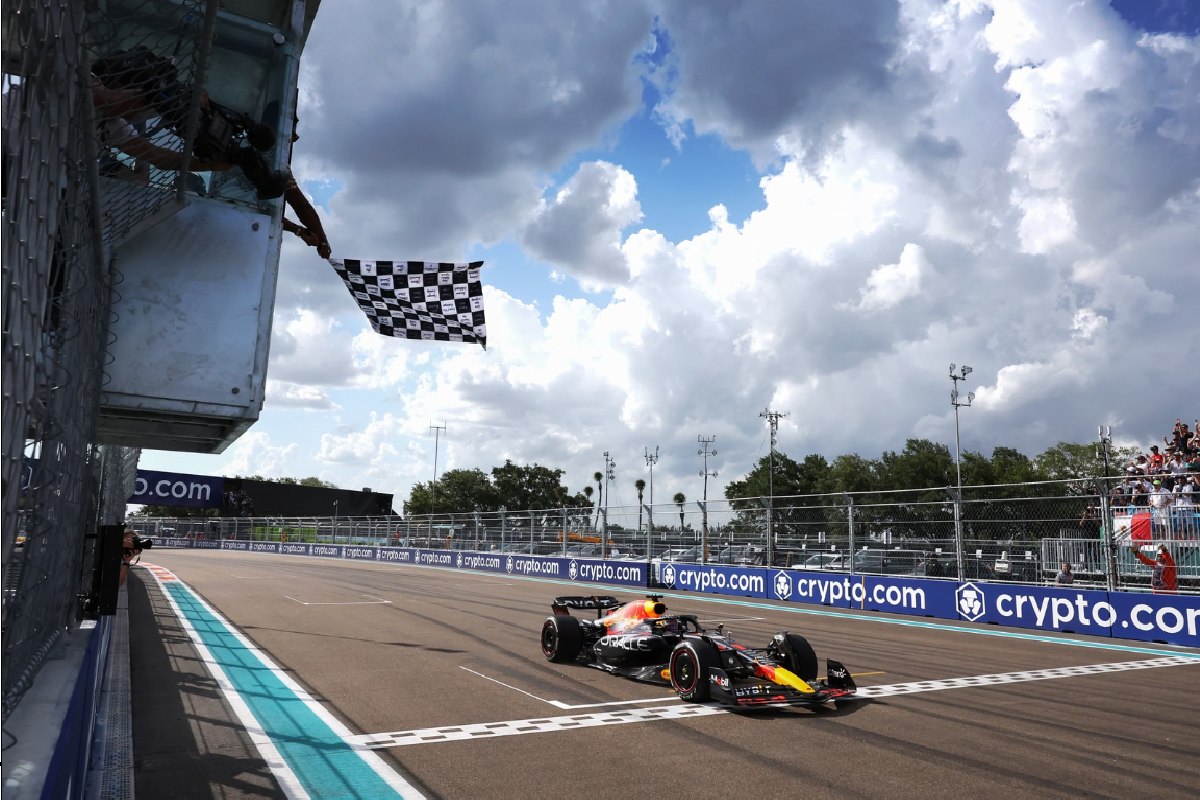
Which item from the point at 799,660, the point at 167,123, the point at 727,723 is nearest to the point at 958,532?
the point at 799,660

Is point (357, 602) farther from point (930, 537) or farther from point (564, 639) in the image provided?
point (930, 537)

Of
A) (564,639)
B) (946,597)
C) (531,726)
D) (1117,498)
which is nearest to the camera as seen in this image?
(531,726)

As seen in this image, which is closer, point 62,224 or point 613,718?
point 62,224

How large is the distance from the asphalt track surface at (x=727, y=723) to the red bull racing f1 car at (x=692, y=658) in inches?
5.7

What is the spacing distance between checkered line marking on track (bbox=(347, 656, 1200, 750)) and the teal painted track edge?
277mm

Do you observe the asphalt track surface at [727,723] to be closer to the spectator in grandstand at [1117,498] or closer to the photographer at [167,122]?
the spectator in grandstand at [1117,498]

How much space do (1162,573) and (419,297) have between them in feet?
33.8

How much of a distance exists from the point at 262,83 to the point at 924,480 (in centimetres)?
6941

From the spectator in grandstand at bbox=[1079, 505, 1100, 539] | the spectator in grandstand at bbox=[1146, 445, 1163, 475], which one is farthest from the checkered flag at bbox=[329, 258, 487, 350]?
the spectator in grandstand at bbox=[1146, 445, 1163, 475]

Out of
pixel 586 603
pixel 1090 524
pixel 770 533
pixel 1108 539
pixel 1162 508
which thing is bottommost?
pixel 586 603

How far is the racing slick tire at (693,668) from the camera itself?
20.9ft

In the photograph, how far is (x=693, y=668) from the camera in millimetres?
6516

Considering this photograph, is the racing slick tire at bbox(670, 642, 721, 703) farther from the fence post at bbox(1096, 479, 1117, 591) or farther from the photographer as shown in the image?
the fence post at bbox(1096, 479, 1117, 591)

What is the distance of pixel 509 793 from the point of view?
4219mm
